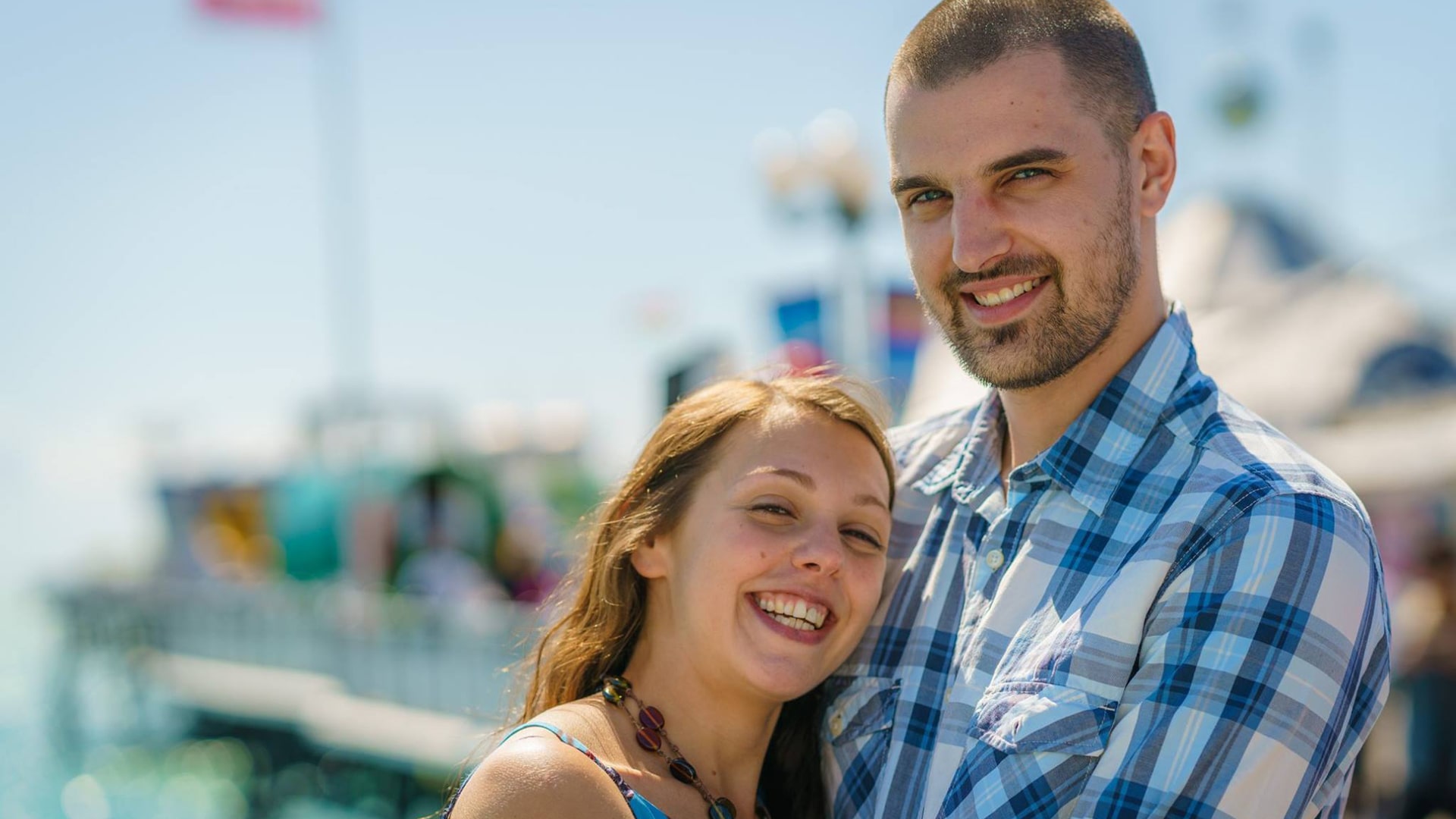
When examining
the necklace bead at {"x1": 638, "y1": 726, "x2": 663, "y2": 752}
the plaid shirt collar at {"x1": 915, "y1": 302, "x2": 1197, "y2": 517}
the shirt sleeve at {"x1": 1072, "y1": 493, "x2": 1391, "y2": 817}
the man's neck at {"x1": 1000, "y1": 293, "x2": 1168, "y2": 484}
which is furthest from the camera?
the necklace bead at {"x1": 638, "y1": 726, "x2": 663, "y2": 752}

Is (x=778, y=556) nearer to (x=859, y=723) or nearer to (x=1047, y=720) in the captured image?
(x=859, y=723)

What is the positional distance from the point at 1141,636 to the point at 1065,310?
1.82 ft

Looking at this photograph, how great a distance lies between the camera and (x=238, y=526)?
2247 cm

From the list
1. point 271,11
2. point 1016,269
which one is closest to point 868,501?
point 1016,269

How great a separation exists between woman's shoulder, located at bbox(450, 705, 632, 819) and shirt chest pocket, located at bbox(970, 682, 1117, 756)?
0.60 m

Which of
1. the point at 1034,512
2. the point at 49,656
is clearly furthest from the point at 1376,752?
the point at 49,656

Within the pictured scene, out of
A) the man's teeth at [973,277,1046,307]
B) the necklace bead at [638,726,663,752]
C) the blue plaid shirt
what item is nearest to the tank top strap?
the necklace bead at [638,726,663,752]

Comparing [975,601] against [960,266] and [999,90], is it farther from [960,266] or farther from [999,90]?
[999,90]

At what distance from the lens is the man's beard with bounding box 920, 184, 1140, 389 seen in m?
2.01

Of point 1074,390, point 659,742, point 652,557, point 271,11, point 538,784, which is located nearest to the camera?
point 538,784

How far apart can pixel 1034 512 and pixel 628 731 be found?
0.82 m

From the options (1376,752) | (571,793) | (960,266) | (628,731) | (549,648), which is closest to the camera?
(571,793)

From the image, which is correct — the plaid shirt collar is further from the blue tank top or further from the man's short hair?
the blue tank top

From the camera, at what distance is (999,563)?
6.77 ft
